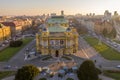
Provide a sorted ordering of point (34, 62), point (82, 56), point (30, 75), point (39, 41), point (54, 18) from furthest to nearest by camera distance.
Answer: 1. point (54, 18)
2. point (39, 41)
3. point (82, 56)
4. point (34, 62)
5. point (30, 75)

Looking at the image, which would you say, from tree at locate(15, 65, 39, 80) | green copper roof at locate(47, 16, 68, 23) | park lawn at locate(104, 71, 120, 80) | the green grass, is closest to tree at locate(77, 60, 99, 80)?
park lawn at locate(104, 71, 120, 80)

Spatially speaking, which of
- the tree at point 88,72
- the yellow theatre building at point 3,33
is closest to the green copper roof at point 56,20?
the yellow theatre building at point 3,33

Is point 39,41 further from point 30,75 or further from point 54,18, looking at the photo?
point 30,75

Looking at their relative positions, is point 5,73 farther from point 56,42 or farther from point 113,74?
point 113,74

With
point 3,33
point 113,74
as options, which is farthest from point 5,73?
point 3,33

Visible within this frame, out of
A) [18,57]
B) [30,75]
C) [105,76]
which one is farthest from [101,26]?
[30,75]

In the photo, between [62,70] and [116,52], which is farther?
[116,52]

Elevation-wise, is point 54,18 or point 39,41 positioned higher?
point 54,18

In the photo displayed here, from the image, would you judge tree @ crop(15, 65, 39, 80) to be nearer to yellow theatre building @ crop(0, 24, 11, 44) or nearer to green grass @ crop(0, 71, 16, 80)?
green grass @ crop(0, 71, 16, 80)

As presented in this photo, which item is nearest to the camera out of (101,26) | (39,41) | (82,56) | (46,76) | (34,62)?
(46,76)

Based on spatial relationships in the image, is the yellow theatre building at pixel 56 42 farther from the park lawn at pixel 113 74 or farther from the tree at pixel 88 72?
the tree at pixel 88 72
